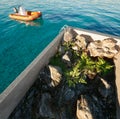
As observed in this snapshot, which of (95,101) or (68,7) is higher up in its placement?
(95,101)

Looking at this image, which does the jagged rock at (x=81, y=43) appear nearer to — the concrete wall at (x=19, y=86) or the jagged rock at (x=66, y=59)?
the jagged rock at (x=66, y=59)

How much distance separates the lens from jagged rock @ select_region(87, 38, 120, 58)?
12852 millimetres

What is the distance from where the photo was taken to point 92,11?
30.0 meters

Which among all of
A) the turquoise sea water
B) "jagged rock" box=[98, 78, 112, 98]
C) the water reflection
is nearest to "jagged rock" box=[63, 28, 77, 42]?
the turquoise sea water

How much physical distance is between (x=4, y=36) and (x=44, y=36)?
4.47 m

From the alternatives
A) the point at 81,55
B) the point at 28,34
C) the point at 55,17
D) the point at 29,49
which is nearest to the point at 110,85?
the point at 81,55

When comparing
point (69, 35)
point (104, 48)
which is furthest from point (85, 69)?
point (69, 35)

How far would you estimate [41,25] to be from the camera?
2389cm

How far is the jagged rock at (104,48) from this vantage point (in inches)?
506

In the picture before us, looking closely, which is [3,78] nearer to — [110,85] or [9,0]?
[110,85]

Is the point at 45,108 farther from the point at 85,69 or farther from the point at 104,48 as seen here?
the point at 104,48

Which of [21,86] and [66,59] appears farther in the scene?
[66,59]

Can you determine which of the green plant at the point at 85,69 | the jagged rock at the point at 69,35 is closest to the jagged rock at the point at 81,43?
the jagged rock at the point at 69,35

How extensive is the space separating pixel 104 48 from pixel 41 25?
12707 mm
